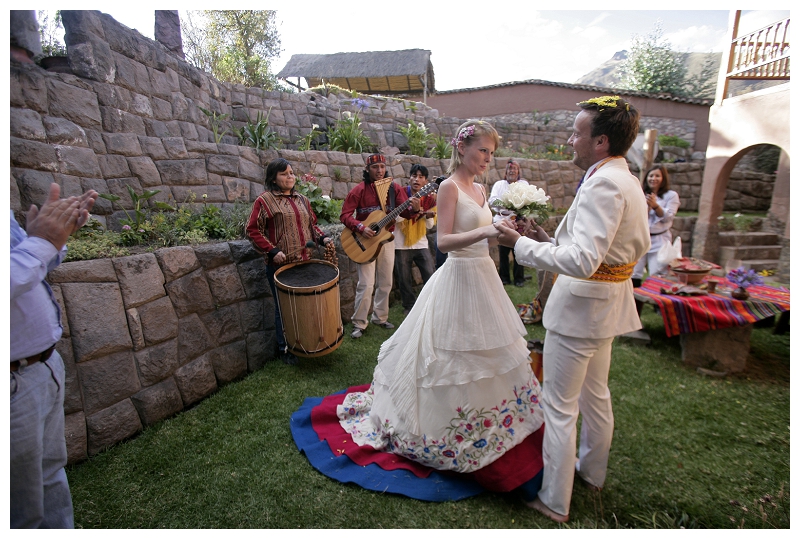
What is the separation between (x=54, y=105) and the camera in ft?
13.2

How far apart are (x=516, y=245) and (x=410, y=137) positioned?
28.8ft

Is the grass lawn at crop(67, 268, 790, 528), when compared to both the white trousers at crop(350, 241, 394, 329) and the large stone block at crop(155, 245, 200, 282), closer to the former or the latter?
the large stone block at crop(155, 245, 200, 282)

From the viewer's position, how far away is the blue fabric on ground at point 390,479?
227 cm

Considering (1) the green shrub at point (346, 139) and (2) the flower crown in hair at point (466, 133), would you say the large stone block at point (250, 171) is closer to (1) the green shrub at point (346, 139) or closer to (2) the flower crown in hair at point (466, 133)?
(1) the green shrub at point (346, 139)

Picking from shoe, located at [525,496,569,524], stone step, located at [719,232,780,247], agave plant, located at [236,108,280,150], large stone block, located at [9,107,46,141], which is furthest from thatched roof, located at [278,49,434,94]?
shoe, located at [525,496,569,524]

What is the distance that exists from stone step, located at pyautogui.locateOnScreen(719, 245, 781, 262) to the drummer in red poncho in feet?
28.0

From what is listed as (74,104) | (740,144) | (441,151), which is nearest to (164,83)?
(74,104)

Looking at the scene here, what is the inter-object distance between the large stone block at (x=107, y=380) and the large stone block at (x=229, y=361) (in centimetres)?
68

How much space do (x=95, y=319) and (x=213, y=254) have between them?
3.52 feet

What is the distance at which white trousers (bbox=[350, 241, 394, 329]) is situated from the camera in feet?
15.7

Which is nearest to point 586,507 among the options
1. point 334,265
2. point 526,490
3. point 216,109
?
point 526,490

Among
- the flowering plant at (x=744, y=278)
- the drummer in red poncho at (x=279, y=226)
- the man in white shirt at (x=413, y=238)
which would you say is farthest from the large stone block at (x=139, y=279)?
the flowering plant at (x=744, y=278)

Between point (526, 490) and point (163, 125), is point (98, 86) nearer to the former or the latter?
point (163, 125)

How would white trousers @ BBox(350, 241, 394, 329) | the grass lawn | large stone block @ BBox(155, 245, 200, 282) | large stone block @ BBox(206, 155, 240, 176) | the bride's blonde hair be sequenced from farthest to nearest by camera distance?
large stone block @ BBox(206, 155, 240, 176)
white trousers @ BBox(350, 241, 394, 329)
large stone block @ BBox(155, 245, 200, 282)
the bride's blonde hair
the grass lawn
